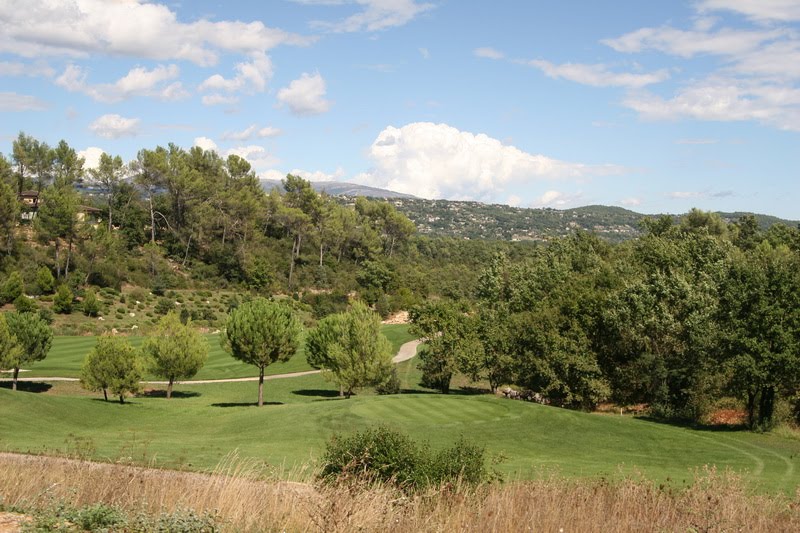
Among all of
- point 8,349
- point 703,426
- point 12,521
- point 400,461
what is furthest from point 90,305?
point 12,521

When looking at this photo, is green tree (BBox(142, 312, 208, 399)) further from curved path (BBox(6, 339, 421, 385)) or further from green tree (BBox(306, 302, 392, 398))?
green tree (BBox(306, 302, 392, 398))

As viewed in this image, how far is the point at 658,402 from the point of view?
35.5 m

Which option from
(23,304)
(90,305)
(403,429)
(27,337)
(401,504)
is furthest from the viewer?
(90,305)

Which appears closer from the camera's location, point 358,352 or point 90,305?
point 358,352

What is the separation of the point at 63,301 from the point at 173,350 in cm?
2769

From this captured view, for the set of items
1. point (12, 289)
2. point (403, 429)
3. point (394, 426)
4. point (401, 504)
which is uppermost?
point (401, 504)

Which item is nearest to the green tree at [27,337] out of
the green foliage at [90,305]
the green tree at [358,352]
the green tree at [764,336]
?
the green tree at [358,352]

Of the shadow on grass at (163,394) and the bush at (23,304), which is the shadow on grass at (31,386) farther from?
the bush at (23,304)

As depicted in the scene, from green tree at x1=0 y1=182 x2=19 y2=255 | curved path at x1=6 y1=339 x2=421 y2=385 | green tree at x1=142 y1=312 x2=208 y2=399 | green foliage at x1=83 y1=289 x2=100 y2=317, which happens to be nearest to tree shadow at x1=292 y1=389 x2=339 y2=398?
curved path at x1=6 y1=339 x2=421 y2=385

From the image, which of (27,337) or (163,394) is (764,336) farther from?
(27,337)

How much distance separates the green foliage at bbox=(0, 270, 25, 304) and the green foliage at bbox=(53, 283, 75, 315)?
283cm

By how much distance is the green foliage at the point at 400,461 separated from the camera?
11.6 meters

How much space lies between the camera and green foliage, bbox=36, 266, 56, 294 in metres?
63.1

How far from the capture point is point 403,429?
26.6 meters
